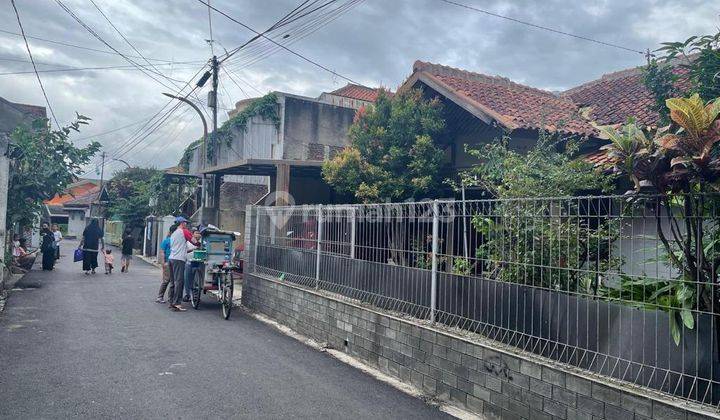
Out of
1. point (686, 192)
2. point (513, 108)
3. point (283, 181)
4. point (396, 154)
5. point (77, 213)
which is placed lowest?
point (686, 192)

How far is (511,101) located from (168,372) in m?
8.06

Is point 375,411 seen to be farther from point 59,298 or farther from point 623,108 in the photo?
point 59,298

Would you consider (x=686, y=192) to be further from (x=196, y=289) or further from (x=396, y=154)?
(x=196, y=289)

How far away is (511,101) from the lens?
10.9 metres

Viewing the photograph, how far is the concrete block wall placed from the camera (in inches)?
154

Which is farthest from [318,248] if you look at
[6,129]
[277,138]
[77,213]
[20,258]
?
[77,213]

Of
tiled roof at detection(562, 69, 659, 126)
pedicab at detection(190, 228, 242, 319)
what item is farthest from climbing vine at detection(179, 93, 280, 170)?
tiled roof at detection(562, 69, 659, 126)

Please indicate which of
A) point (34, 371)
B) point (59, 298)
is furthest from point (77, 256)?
point (34, 371)

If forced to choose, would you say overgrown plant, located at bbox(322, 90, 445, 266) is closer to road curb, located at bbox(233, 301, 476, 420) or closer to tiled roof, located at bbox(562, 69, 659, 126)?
tiled roof, located at bbox(562, 69, 659, 126)

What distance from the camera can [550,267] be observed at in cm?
479

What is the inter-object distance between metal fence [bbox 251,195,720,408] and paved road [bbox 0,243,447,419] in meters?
1.18

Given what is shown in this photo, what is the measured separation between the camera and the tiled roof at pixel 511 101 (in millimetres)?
9398

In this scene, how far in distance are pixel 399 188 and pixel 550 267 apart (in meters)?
6.29

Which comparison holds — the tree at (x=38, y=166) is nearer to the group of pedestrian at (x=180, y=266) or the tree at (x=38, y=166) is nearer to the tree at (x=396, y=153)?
the group of pedestrian at (x=180, y=266)
